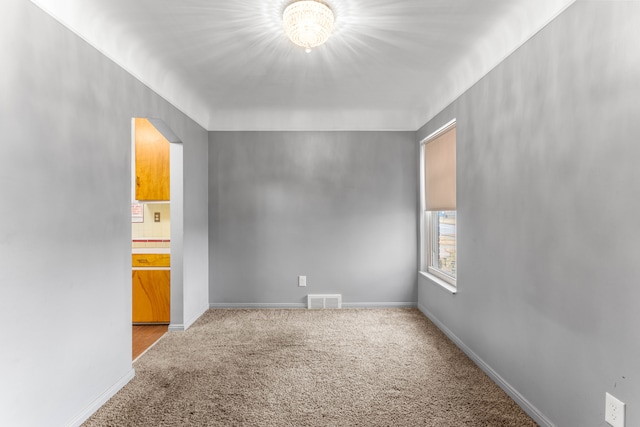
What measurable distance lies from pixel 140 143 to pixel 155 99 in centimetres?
101

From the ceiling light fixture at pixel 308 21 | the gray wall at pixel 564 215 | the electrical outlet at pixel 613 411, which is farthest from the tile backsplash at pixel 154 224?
the electrical outlet at pixel 613 411

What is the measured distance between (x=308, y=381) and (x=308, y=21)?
2486 mm

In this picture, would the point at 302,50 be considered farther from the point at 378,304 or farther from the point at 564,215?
the point at 378,304

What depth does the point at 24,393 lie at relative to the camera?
5.66 feet

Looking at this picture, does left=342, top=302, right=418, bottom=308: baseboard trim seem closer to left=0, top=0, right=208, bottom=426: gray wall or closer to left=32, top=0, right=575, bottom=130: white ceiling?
left=32, top=0, right=575, bottom=130: white ceiling

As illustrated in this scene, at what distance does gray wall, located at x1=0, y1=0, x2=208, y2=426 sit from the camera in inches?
65.8

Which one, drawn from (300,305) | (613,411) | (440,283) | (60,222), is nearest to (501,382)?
(613,411)

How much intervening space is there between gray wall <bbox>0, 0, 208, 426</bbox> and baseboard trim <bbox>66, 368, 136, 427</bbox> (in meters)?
0.01

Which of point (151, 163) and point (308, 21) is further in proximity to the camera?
point (151, 163)

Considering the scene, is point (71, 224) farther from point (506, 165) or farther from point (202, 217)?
point (506, 165)

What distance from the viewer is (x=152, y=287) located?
3.99 meters

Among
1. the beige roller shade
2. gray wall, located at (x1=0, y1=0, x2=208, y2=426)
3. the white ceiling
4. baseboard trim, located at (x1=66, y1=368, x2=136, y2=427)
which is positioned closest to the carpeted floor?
baseboard trim, located at (x1=66, y1=368, x2=136, y2=427)

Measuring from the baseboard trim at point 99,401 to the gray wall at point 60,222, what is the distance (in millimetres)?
10

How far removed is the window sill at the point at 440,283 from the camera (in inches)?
135
